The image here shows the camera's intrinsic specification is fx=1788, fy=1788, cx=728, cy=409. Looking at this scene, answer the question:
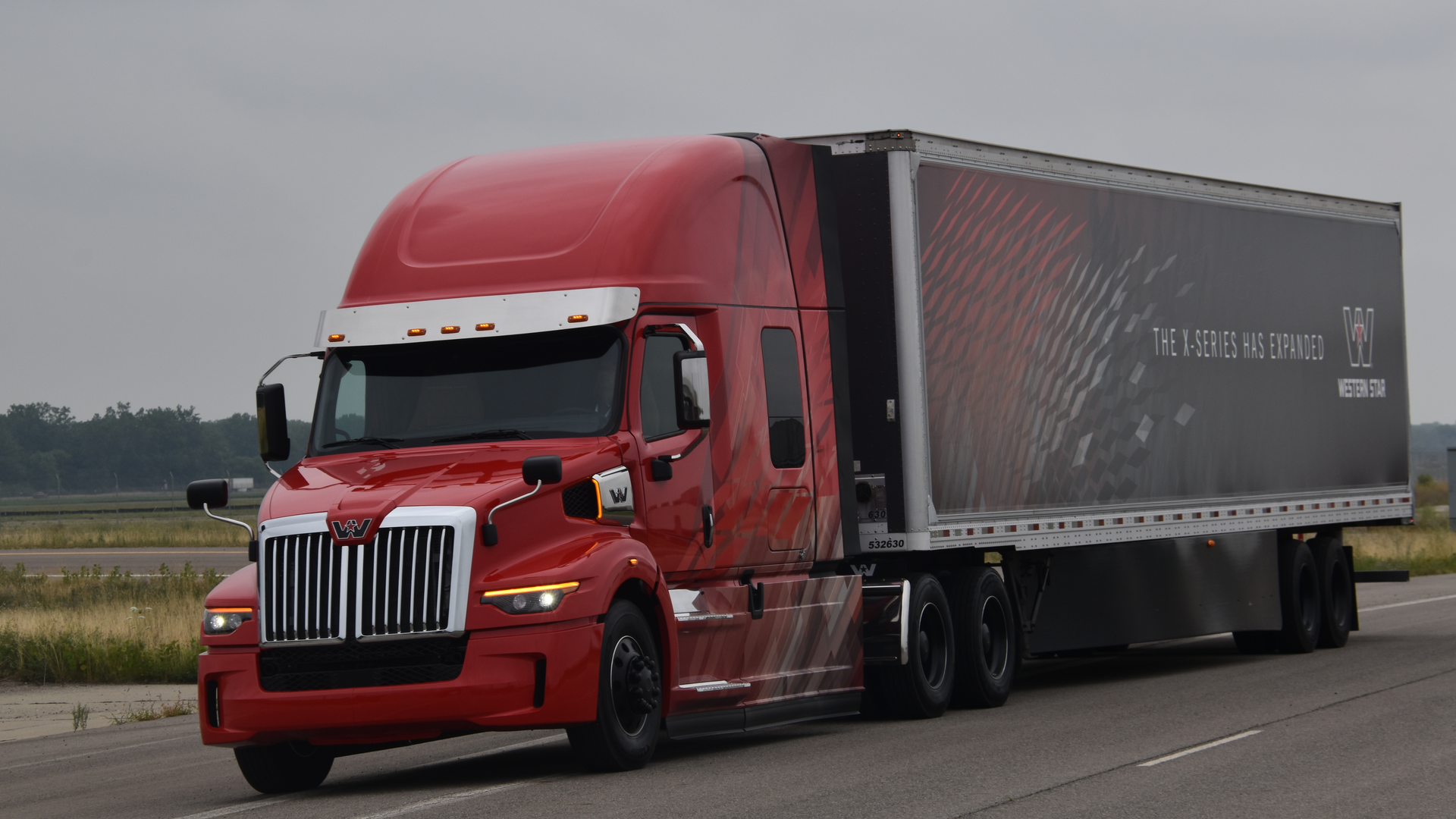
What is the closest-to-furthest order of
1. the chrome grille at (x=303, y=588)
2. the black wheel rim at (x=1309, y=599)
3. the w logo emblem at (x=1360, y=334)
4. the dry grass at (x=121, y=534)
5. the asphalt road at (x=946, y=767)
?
1. the asphalt road at (x=946, y=767)
2. the chrome grille at (x=303, y=588)
3. the black wheel rim at (x=1309, y=599)
4. the w logo emblem at (x=1360, y=334)
5. the dry grass at (x=121, y=534)

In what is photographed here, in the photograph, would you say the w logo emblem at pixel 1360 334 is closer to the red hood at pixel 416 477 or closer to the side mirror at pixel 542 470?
the red hood at pixel 416 477

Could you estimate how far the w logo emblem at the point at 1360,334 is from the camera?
66.1 feet

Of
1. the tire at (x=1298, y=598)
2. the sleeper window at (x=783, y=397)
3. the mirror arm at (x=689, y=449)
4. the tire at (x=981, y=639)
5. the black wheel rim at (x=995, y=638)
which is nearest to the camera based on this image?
the mirror arm at (x=689, y=449)

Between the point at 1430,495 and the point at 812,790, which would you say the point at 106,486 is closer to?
the point at 1430,495

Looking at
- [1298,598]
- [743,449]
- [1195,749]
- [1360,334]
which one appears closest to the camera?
[1195,749]

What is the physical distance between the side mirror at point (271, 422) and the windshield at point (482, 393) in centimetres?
37

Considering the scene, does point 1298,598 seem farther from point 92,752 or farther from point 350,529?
point 350,529

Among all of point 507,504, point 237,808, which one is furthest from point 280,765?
point 507,504

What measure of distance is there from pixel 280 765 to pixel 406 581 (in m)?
1.73

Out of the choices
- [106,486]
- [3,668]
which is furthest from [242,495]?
[3,668]

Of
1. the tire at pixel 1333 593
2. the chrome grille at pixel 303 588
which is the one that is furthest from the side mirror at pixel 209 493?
the tire at pixel 1333 593

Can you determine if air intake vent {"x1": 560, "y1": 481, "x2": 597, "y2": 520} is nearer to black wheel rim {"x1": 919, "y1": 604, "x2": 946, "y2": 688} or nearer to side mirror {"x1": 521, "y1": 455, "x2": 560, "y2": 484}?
side mirror {"x1": 521, "y1": 455, "x2": 560, "y2": 484}

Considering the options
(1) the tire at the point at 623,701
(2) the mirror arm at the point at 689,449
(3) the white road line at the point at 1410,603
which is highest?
(2) the mirror arm at the point at 689,449

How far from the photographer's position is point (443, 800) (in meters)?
9.47
